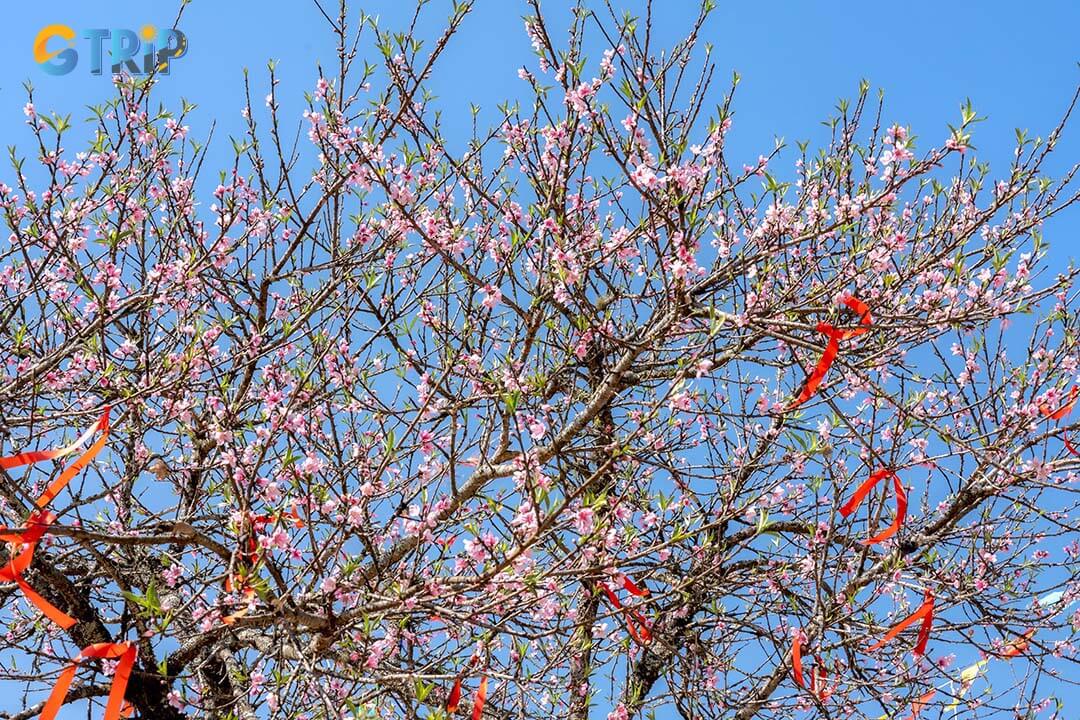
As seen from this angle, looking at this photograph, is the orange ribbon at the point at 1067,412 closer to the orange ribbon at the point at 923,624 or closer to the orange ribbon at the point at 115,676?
the orange ribbon at the point at 923,624

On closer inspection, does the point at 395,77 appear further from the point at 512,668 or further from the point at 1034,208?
the point at 1034,208

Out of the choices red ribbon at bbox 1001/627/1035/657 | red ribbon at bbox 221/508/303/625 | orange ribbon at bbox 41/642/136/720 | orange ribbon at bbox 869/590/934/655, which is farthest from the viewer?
red ribbon at bbox 1001/627/1035/657

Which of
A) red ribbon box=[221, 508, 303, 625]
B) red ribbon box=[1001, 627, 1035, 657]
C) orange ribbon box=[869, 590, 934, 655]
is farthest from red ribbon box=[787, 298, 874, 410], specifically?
red ribbon box=[1001, 627, 1035, 657]

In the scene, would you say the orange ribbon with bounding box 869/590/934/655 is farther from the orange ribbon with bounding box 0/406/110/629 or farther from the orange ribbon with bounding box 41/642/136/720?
the orange ribbon with bounding box 0/406/110/629

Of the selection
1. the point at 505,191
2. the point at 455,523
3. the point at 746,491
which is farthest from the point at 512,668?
the point at 505,191

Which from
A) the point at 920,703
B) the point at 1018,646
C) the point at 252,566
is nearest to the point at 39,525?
the point at 252,566

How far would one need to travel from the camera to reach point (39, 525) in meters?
3.10

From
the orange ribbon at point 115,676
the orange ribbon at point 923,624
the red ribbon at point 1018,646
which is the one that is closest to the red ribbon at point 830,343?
the orange ribbon at point 923,624

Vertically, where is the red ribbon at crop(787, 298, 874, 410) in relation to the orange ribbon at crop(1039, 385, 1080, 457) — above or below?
below

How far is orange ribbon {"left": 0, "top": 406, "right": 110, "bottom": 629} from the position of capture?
10.9 feet

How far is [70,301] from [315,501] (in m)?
2.44

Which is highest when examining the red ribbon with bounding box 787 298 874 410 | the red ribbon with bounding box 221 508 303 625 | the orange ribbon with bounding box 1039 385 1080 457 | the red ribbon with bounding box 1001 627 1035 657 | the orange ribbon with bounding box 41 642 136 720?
the orange ribbon with bounding box 1039 385 1080 457

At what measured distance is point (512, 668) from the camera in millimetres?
4691

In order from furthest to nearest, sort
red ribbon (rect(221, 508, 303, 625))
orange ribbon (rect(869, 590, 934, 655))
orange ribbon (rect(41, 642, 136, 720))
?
1. orange ribbon (rect(869, 590, 934, 655))
2. orange ribbon (rect(41, 642, 136, 720))
3. red ribbon (rect(221, 508, 303, 625))
